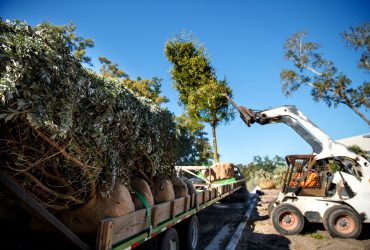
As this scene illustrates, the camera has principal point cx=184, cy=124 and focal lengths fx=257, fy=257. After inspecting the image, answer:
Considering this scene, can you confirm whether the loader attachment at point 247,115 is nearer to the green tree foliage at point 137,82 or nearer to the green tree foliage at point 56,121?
the green tree foliage at point 56,121

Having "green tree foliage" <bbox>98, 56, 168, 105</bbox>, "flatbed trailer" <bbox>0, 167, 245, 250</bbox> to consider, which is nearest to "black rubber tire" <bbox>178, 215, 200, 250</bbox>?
"flatbed trailer" <bbox>0, 167, 245, 250</bbox>

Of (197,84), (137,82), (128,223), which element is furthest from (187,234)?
(137,82)

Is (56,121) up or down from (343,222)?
up

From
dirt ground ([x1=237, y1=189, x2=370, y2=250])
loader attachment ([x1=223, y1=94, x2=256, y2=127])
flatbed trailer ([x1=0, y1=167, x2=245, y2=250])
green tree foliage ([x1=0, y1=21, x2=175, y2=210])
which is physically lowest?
dirt ground ([x1=237, y1=189, x2=370, y2=250])

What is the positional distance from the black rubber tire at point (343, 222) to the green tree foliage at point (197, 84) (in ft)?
35.5

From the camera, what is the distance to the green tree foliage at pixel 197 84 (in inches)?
739

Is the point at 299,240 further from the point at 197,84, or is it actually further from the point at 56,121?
the point at 197,84

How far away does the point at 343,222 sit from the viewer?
7.49 meters

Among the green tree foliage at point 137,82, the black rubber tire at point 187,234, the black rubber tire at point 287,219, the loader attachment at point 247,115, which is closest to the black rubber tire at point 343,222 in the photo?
the black rubber tire at point 287,219

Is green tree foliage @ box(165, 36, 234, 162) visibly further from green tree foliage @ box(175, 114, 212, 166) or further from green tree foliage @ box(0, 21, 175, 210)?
green tree foliage @ box(175, 114, 212, 166)

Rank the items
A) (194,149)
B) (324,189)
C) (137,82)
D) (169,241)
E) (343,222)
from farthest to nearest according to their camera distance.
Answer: (194,149)
(137,82)
(324,189)
(343,222)
(169,241)

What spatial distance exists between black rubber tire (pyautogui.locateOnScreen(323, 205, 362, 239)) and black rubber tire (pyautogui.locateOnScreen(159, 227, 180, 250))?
199 inches

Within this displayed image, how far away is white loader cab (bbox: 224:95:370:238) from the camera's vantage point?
7496 mm

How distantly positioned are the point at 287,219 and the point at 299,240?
0.79m
